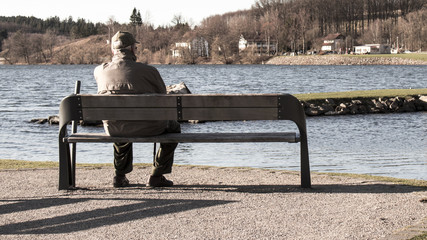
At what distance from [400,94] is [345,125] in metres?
9.17

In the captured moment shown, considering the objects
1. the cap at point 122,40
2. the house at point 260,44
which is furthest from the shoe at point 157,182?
the house at point 260,44

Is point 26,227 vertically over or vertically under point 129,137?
under

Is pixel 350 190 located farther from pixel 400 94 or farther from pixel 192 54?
pixel 192 54

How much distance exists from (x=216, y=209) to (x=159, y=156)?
4.88 ft

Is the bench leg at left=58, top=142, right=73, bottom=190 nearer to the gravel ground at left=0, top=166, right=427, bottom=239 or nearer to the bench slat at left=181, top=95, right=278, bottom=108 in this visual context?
the gravel ground at left=0, top=166, right=427, bottom=239

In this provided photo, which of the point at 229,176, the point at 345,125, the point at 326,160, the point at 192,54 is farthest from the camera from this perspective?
the point at 192,54

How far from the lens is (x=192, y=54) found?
169m

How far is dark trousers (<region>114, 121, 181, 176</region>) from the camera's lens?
7418mm

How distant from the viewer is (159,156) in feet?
24.6

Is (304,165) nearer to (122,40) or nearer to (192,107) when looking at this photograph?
(192,107)

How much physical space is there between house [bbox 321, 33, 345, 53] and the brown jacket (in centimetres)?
17882

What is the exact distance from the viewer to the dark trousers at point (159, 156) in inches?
292

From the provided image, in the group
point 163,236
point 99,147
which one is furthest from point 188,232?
point 99,147

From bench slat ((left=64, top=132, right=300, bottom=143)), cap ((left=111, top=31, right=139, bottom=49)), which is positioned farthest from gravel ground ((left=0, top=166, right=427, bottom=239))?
cap ((left=111, top=31, right=139, bottom=49))
